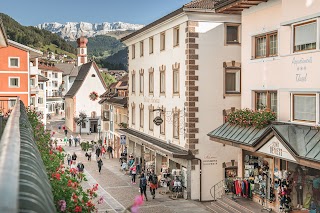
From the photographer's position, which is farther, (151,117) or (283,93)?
(151,117)

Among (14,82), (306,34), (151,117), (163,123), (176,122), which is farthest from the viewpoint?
(14,82)

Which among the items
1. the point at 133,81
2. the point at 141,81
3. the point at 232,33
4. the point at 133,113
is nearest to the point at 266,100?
the point at 232,33

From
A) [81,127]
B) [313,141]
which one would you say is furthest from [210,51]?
[81,127]

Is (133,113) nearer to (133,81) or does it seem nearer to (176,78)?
(133,81)

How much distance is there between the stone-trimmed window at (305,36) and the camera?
64.0 ft

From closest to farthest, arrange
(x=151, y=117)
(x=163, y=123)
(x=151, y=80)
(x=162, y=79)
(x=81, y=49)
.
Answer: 1. (x=163, y=123)
2. (x=162, y=79)
3. (x=151, y=80)
4. (x=151, y=117)
5. (x=81, y=49)

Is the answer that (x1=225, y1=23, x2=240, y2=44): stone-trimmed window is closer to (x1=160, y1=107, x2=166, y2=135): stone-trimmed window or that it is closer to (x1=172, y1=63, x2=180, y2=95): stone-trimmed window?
(x1=172, y1=63, x2=180, y2=95): stone-trimmed window

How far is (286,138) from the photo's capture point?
771 inches

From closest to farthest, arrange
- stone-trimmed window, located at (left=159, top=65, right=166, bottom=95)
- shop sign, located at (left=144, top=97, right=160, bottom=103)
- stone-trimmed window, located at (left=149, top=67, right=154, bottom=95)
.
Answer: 1. stone-trimmed window, located at (left=159, top=65, right=166, bottom=95)
2. shop sign, located at (left=144, top=97, right=160, bottom=103)
3. stone-trimmed window, located at (left=149, top=67, right=154, bottom=95)

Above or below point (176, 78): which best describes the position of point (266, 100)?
below

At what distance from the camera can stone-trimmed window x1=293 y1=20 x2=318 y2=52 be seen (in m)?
19.5

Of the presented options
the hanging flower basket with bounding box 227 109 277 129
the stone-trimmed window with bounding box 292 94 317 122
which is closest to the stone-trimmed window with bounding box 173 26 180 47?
the hanging flower basket with bounding box 227 109 277 129

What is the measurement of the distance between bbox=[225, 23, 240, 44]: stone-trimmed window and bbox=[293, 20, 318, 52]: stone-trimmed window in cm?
984

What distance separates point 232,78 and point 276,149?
36.1 ft
